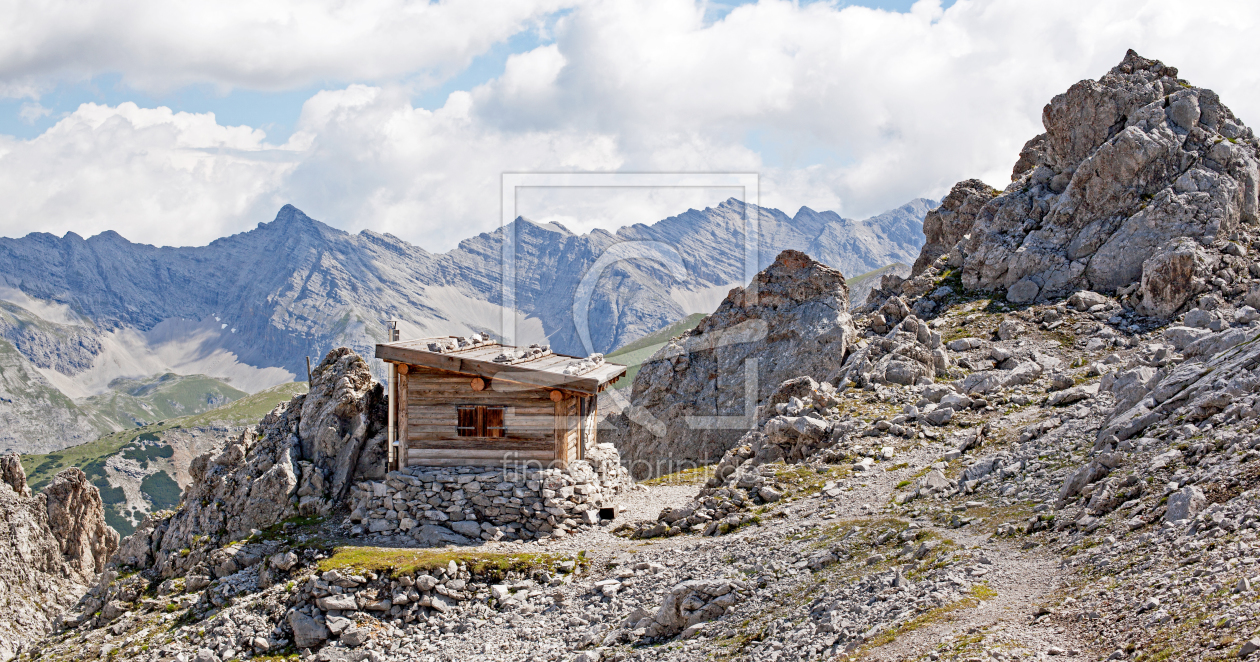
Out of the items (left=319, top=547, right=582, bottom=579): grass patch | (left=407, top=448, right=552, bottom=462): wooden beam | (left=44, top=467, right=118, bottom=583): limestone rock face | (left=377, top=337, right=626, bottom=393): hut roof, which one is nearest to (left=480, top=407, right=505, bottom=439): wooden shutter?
(left=407, top=448, right=552, bottom=462): wooden beam

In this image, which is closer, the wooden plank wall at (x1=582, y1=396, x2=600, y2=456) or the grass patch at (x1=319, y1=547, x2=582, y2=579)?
the grass patch at (x1=319, y1=547, x2=582, y2=579)

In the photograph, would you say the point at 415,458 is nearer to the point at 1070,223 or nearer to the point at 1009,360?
the point at 1009,360

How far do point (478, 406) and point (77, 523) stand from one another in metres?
26.6

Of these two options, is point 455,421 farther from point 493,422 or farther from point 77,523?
point 77,523

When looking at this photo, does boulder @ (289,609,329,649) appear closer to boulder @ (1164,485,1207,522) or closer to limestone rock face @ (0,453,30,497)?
boulder @ (1164,485,1207,522)

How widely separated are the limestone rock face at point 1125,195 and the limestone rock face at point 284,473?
1215 inches

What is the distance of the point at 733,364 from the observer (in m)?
46.4

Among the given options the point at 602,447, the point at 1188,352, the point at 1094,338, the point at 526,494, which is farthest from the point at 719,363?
the point at 1188,352

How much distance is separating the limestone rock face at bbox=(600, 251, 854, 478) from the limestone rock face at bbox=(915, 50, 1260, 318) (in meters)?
8.59

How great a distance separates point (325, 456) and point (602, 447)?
1005 cm

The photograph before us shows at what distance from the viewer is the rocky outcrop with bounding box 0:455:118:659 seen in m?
37.0

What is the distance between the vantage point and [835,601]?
15953 millimetres

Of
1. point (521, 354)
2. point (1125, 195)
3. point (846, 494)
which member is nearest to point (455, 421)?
point (521, 354)

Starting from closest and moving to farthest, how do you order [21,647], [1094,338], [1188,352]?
1. [1188,352]
2. [21,647]
3. [1094,338]
